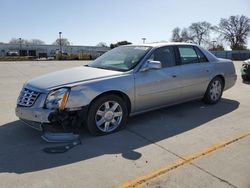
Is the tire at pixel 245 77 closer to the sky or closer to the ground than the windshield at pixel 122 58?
closer to the ground

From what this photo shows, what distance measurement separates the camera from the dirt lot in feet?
10.3

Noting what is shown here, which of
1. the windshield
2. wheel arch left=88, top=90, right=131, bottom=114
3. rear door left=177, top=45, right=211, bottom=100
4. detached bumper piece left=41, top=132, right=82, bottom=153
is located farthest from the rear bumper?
detached bumper piece left=41, top=132, right=82, bottom=153

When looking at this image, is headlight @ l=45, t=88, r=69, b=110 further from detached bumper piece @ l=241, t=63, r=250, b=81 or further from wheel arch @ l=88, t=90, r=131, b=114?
detached bumper piece @ l=241, t=63, r=250, b=81

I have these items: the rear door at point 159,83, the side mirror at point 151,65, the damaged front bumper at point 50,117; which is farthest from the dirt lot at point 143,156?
the side mirror at point 151,65

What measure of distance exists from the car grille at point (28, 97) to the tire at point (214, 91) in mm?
4134

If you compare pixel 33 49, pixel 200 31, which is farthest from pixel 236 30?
pixel 33 49

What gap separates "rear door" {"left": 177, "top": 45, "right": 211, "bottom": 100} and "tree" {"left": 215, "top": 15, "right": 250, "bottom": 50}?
7002 centimetres

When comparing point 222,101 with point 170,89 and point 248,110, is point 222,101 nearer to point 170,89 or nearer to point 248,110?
point 248,110

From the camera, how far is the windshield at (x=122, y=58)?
5.15 m

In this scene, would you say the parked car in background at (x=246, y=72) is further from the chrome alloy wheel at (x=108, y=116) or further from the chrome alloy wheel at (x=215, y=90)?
the chrome alloy wheel at (x=108, y=116)

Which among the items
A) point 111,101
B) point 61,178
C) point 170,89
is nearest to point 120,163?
point 61,178

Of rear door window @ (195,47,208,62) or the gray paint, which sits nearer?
the gray paint

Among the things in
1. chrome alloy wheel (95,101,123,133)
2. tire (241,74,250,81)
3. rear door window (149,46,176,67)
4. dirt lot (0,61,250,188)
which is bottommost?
dirt lot (0,61,250,188)

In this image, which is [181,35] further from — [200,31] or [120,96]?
[120,96]
